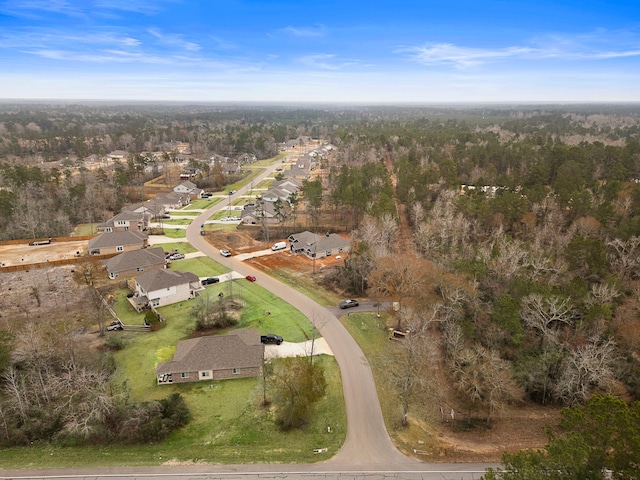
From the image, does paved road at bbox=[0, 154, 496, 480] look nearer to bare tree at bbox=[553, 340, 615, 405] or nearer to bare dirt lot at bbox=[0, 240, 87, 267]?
bare tree at bbox=[553, 340, 615, 405]

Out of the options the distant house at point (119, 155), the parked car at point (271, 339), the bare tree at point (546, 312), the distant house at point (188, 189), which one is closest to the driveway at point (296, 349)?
the parked car at point (271, 339)

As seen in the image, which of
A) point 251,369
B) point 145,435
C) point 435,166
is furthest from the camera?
point 435,166

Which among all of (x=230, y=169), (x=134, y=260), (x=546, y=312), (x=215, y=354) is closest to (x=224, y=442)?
(x=215, y=354)

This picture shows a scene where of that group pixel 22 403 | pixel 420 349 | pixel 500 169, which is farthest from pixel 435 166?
pixel 22 403

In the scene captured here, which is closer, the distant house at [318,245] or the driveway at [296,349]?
the driveway at [296,349]

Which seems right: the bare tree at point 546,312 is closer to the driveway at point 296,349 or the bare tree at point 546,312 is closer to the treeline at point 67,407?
the driveway at point 296,349

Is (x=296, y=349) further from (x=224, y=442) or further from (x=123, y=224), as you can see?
(x=123, y=224)

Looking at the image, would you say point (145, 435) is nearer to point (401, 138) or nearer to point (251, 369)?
point (251, 369)
